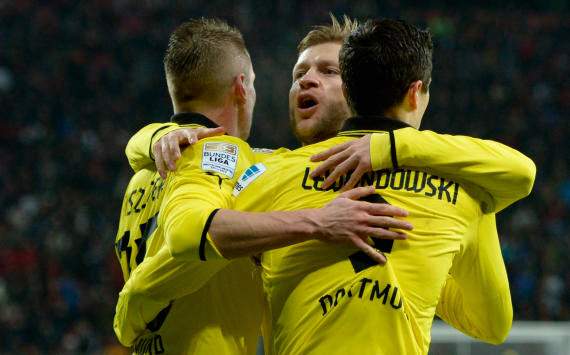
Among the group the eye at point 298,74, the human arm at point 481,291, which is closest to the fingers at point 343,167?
the human arm at point 481,291

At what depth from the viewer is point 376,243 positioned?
269 centimetres

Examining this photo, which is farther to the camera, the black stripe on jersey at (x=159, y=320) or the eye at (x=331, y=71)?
the eye at (x=331, y=71)

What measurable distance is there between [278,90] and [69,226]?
14.6ft

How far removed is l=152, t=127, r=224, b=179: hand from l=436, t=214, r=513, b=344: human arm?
0.93 metres

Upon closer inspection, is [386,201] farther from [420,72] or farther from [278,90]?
[278,90]

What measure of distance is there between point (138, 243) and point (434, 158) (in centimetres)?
120

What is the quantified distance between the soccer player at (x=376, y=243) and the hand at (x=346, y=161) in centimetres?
4

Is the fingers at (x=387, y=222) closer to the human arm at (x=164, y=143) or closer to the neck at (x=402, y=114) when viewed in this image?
the neck at (x=402, y=114)

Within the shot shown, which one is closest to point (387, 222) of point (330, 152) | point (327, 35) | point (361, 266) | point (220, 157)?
point (361, 266)

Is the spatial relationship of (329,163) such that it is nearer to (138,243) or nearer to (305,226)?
(305,226)

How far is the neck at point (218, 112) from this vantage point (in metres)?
3.36

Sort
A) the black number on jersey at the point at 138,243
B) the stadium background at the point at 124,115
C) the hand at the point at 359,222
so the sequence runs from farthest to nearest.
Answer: the stadium background at the point at 124,115
the black number on jersey at the point at 138,243
the hand at the point at 359,222

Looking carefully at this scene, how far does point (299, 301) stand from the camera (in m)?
2.71

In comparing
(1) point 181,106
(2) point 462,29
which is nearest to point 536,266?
(2) point 462,29
